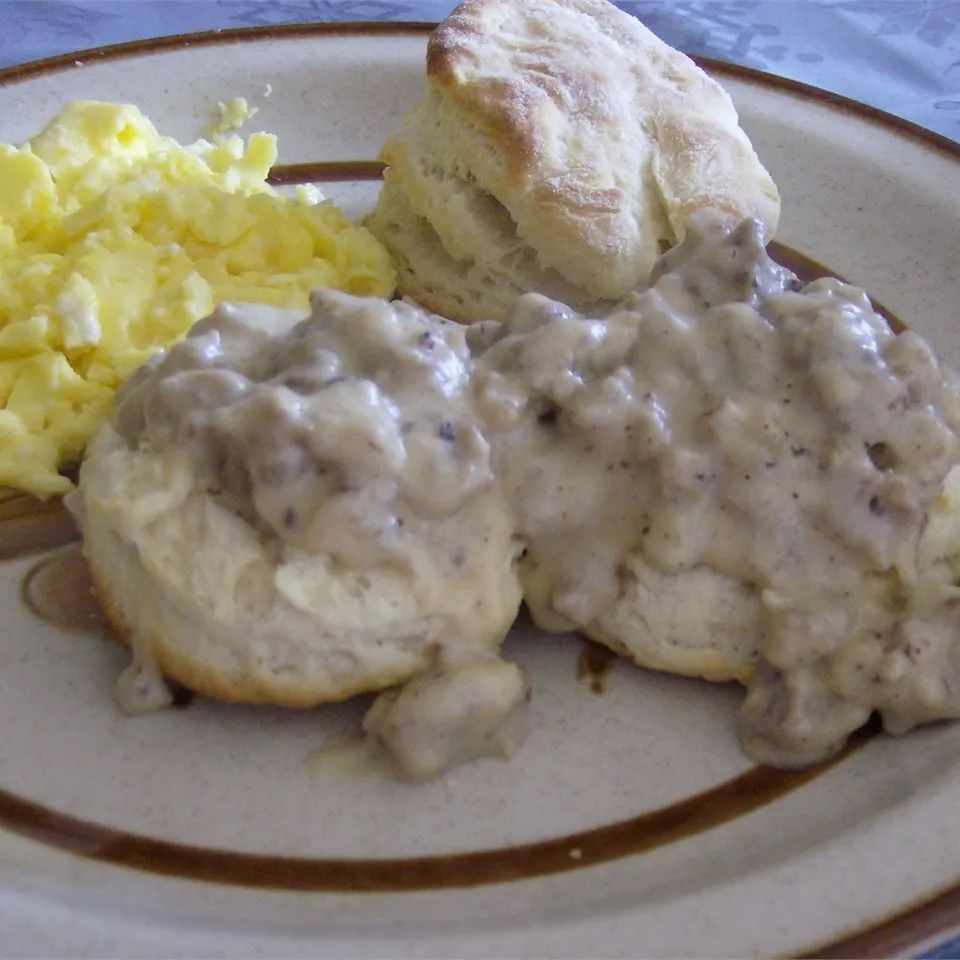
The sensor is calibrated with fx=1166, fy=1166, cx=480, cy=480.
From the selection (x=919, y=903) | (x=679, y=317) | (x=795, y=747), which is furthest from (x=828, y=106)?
(x=919, y=903)

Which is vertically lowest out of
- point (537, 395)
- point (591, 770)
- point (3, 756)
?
point (3, 756)

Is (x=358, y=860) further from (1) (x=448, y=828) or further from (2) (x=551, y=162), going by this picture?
(2) (x=551, y=162)

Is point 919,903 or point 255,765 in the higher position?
point 919,903

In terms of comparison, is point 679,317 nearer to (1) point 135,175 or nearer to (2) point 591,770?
(2) point 591,770

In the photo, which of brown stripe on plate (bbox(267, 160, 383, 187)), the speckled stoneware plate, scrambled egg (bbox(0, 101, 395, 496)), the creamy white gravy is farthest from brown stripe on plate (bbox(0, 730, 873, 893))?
brown stripe on plate (bbox(267, 160, 383, 187))

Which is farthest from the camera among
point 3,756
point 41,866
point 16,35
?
point 16,35

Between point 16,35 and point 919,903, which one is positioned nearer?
point 919,903

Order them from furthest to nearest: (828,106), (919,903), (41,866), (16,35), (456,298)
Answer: (16,35) < (828,106) < (456,298) < (41,866) < (919,903)

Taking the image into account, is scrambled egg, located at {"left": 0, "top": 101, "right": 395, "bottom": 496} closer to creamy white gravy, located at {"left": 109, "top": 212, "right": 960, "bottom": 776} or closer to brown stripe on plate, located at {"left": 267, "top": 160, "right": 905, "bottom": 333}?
brown stripe on plate, located at {"left": 267, "top": 160, "right": 905, "bottom": 333}

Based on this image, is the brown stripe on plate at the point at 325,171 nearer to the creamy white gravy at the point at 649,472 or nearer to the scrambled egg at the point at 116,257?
the scrambled egg at the point at 116,257
